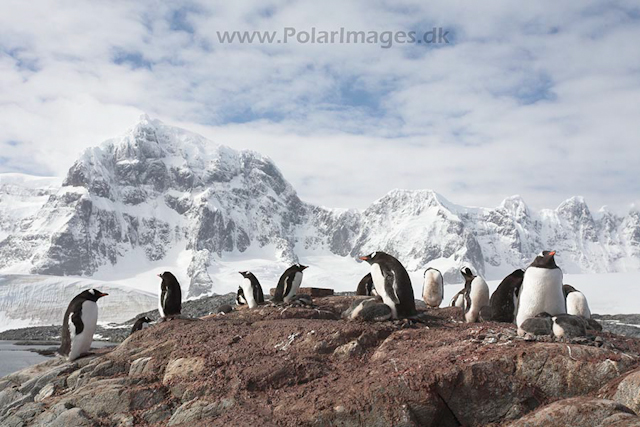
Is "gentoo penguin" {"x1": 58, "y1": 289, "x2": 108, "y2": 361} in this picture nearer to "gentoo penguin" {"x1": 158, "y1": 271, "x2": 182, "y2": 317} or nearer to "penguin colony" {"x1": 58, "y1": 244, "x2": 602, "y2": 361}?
"penguin colony" {"x1": 58, "y1": 244, "x2": 602, "y2": 361}

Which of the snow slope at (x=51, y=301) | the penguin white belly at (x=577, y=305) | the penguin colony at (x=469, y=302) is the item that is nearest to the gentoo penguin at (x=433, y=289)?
the penguin colony at (x=469, y=302)

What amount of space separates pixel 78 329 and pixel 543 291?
36.4 ft

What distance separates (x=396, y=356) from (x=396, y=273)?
364 centimetres

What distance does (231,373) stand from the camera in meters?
10.9

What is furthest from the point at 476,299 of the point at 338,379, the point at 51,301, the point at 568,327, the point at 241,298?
the point at 51,301

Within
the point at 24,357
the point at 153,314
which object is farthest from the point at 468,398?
the point at 153,314

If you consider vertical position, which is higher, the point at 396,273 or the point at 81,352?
the point at 396,273

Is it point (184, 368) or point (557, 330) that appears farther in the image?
point (184, 368)

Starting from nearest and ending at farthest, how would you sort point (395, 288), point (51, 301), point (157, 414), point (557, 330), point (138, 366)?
point (557, 330), point (157, 414), point (138, 366), point (395, 288), point (51, 301)

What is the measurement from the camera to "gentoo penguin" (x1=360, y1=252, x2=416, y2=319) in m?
13.5

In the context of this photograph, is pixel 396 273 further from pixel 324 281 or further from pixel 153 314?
pixel 324 281

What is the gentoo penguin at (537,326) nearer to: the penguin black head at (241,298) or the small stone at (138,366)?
the small stone at (138,366)

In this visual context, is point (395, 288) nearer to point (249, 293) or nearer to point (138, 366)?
point (138, 366)

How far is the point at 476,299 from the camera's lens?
15.9 metres
